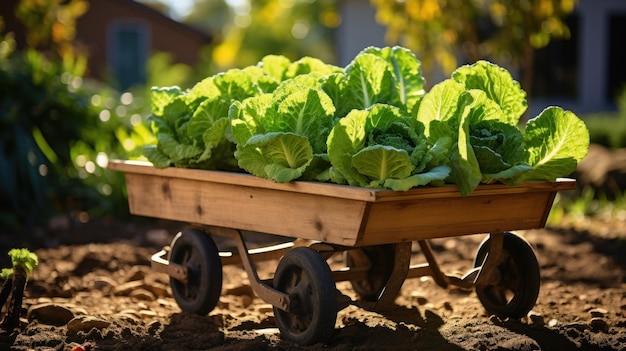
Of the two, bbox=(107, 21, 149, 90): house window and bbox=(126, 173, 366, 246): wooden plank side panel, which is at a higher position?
bbox=(107, 21, 149, 90): house window

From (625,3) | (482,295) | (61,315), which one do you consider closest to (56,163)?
(61,315)

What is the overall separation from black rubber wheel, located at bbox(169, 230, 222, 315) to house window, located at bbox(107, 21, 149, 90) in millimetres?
21114

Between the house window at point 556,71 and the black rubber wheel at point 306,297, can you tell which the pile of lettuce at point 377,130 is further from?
the house window at point 556,71

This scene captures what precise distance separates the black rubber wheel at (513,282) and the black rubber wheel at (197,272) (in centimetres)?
120

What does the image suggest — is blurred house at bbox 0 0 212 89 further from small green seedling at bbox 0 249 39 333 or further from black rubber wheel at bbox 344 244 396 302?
small green seedling at bbox 0 249 39 333

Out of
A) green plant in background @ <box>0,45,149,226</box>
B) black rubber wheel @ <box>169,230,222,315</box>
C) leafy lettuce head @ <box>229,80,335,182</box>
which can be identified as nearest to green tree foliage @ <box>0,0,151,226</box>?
green plant in background @ <box>0,45,149,226</box>

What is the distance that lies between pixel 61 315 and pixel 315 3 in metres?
37.3

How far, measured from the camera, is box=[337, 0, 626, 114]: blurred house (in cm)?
1589

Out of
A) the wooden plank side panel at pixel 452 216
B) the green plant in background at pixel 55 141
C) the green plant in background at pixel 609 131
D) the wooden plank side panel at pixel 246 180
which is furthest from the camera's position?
the green plant in background at pixel 609 131

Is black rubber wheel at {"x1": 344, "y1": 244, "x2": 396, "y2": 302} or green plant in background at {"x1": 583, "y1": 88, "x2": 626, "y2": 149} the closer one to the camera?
black rubber wheel at {"x1": 344, "y1": 244, "x2": 396, "y2": 302}

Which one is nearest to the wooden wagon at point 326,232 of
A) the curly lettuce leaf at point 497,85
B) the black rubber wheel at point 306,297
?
the black rubber wheel at point 306,297

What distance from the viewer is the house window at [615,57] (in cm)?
1625

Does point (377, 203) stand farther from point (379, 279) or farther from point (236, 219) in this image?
point (379, 279)

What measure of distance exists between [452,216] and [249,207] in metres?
0.87
